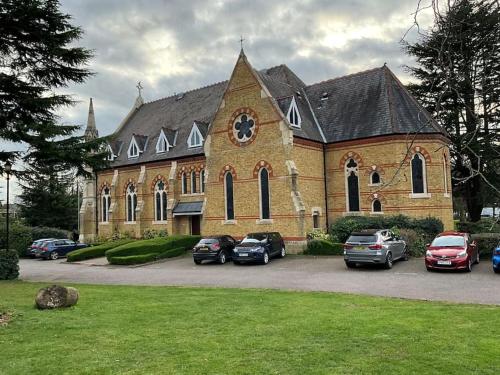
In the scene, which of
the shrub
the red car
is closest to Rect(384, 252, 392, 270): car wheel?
the red car

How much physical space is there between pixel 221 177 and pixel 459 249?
1658cm

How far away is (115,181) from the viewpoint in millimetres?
39312

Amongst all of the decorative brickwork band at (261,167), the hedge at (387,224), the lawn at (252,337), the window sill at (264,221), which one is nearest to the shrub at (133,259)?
the window sill at (264,221)

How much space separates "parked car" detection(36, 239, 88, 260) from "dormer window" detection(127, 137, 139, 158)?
9434 millimetres

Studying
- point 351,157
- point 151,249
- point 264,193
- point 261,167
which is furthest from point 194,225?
point 351,157

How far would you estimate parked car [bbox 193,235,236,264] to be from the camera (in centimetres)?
2350

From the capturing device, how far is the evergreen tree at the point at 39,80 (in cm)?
1588

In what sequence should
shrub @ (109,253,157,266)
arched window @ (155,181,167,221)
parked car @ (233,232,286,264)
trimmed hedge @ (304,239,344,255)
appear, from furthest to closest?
arched window @ (155,181,167,221), shrub @ (109,253,157,266), trimmed hedge @ (304,239,344,255), parked car @ (233,232,286,264)

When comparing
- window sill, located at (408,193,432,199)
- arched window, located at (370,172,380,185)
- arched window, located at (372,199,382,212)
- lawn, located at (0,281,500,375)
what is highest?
arched window, located at (370,172,380,185)

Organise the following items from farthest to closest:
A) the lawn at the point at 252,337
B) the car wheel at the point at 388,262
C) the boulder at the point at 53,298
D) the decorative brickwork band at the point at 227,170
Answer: the decorative brickwork band at the point at 227,170, the car wheel at the point at 388,262, the boulder at the point at 53,298, the lawn at the point at 252,337

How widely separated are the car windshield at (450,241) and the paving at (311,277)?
122 cm

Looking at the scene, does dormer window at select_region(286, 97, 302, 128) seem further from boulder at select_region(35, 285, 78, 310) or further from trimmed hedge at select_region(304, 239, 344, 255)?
boulder at select_region(35, 285, 78, 310)

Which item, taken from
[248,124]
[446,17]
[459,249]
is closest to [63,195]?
[248,124]

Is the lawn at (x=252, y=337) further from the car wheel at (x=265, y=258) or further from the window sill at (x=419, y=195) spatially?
the window sill at (x=419, y=195)
